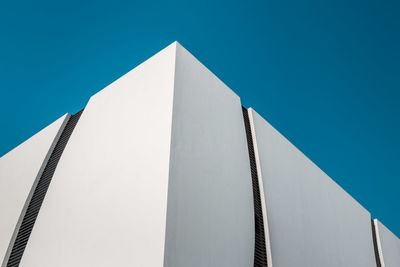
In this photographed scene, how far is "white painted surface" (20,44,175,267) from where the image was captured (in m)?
6.69

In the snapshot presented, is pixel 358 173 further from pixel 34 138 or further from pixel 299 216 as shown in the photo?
pixel 34 138

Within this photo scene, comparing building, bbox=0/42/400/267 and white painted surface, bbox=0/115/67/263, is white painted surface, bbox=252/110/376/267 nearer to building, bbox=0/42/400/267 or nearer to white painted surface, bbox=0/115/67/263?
building, bbox=0/42/400/267

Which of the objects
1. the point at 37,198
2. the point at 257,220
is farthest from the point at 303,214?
the point at 37,198

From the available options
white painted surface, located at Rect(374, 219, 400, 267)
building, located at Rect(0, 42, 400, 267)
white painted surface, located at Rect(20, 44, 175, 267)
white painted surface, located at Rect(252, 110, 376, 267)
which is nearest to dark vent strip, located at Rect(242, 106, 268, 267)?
building, located at Rect(0, 42, 400, 267)

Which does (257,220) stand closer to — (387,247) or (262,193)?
(262,193)

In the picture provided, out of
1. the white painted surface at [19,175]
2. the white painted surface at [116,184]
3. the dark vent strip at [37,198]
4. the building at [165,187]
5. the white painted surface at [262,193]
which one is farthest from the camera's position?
the white painted surface at [19,175]

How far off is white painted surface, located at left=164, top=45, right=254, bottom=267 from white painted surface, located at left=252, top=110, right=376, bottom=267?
939 mm

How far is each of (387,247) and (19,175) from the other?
13116mm

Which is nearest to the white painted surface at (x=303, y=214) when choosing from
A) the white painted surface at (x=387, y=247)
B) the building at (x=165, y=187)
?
the building at (x=165, y=187)

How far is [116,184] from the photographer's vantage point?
25.7ft

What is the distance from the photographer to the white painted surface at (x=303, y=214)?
9375 mm

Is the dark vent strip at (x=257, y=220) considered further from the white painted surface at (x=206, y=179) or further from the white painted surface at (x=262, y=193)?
the white painted surface at (x=206, y=179)

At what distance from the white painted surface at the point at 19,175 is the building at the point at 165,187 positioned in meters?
0.04

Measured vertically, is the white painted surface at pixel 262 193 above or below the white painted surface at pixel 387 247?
below
